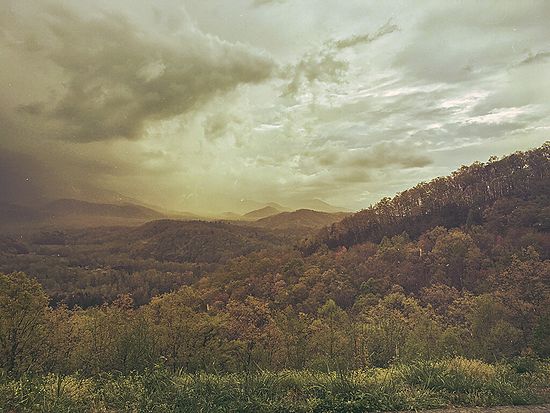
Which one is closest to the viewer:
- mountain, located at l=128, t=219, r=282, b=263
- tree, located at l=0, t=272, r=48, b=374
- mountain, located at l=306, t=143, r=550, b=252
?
tree, located at l=0, t=272, r=48, b=374

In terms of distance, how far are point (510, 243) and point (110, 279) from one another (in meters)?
97.8

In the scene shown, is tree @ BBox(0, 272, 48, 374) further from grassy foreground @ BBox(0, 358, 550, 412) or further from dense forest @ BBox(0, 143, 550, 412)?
grassy foreground @ BBox(0, 358, 550, 412)

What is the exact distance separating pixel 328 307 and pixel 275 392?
196 feet

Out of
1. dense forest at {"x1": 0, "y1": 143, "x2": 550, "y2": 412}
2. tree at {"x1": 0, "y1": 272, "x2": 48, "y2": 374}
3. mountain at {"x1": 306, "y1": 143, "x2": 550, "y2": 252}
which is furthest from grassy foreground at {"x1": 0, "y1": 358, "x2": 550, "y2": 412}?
mountain at {"x1": 306, "y1": 143, "x2": 550, "y2": 252}

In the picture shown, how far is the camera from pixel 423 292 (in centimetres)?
6744

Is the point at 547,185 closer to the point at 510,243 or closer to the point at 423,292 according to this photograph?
the point at 510,243

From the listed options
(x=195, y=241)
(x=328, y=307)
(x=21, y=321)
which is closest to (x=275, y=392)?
(x=21, y=321)

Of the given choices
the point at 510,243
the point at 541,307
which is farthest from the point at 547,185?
the point at 541,307

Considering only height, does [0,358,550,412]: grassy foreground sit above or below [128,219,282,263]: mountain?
above

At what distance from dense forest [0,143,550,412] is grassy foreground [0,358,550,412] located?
0.04 meters

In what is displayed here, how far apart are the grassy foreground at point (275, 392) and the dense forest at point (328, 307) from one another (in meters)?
0.04

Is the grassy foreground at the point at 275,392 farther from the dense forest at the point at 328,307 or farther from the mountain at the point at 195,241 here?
the mountain at the point at 195,241

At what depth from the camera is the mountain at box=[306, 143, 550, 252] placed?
290 ft

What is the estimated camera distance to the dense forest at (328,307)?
730cm
